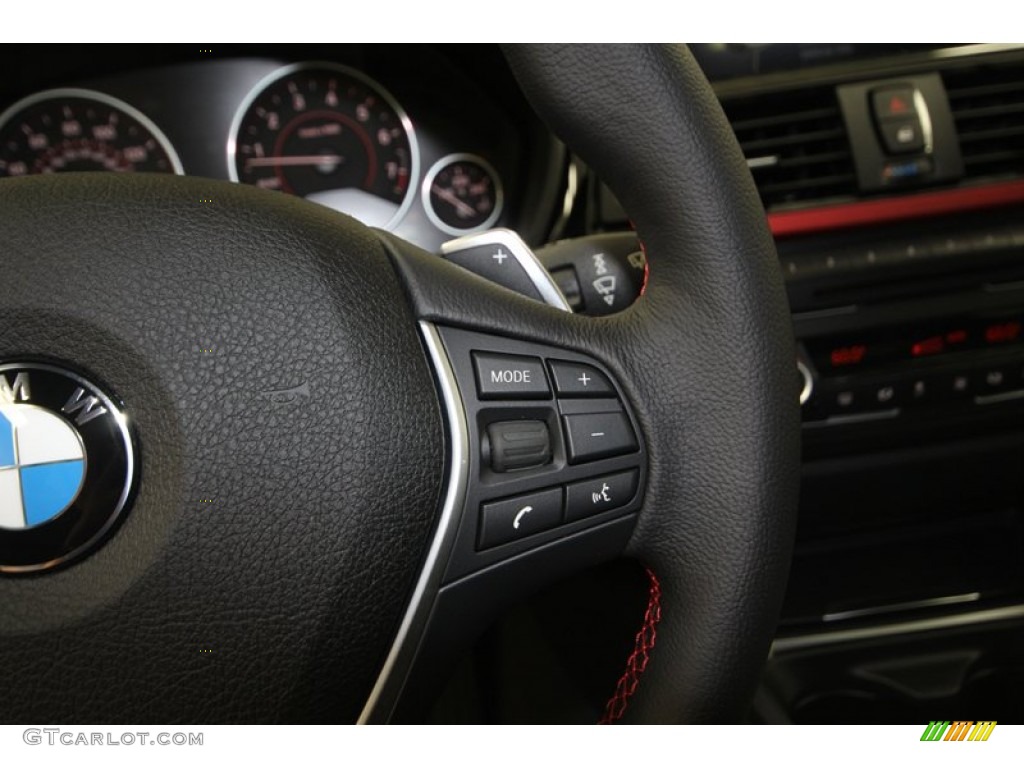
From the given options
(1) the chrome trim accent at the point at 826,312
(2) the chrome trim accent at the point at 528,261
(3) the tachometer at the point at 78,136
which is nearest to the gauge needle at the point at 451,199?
(3) the tachometer at the point at 78,136

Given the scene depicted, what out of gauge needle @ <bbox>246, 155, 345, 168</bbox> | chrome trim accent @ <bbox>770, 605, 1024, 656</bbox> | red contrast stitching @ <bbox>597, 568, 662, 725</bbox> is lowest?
chrome trim accent @ <bbox>770, 605, 1024, 656</bbox>

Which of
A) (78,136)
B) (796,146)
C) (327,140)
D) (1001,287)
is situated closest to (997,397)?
(1001,287)

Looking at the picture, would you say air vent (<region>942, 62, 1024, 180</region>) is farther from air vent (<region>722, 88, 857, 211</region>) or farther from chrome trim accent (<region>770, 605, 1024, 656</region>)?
chrome trim accent (<region>770, 605, 1024, 656</region>)

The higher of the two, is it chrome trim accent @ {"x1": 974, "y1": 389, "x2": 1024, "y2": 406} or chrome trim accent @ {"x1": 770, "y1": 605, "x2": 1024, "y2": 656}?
chrome trim accent @ {"x1": 974, "y1": 389, "x2": 1024, "y2": 406}

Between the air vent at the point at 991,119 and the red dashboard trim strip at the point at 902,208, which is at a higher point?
the air vent at the point at 991,119

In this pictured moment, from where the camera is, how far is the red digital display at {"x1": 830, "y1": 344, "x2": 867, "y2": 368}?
99cm

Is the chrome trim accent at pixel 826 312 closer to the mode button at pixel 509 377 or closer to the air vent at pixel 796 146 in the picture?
the air vent at pixel 796 146

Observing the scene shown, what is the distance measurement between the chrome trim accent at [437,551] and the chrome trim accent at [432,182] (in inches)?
30.8

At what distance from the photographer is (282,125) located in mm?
1222

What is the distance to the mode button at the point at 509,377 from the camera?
1.63 ft

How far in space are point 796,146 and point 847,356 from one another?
0.24 metres

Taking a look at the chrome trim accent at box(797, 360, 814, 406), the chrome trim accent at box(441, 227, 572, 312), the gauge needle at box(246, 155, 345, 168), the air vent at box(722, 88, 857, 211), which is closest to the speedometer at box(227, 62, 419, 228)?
the gauge needle at box(246, 155, 345, 168)

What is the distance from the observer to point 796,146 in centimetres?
100

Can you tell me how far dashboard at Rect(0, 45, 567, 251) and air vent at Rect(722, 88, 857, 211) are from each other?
26cm
